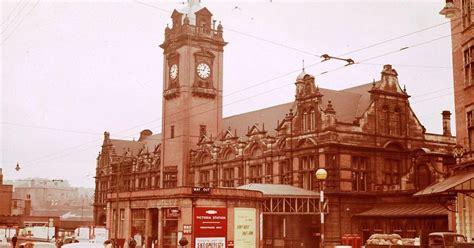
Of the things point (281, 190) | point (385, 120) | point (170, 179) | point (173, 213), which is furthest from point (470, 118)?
point (170, 179)

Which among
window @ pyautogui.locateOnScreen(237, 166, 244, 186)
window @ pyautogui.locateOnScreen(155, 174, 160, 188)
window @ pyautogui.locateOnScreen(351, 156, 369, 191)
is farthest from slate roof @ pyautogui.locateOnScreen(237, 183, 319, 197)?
window @ pyautogui.locateOnScreen(155, 174, 160, 188)

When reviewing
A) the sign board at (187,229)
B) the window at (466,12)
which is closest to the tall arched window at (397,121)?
the sign board at (187,229)

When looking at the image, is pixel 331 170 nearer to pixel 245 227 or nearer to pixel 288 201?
pixel 288 201

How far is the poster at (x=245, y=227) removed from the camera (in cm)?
3869

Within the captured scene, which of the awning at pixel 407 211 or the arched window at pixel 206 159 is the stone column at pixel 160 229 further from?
the arched window at pixel 206 159

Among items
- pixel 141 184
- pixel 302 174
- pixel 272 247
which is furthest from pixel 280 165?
pixel 141 184

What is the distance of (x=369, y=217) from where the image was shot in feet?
160

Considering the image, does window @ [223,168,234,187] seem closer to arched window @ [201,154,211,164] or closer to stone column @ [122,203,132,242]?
arched window @ [201,154,211,164]

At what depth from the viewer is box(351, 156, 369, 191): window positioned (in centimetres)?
5053

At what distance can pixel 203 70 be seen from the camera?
71188 millimetres

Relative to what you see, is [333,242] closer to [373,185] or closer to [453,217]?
[373,185]

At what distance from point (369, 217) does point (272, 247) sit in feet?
29.1

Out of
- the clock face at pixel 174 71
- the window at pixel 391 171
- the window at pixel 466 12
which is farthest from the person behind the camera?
the clock face at pixel 174 71

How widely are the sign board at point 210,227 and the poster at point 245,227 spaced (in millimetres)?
1213
